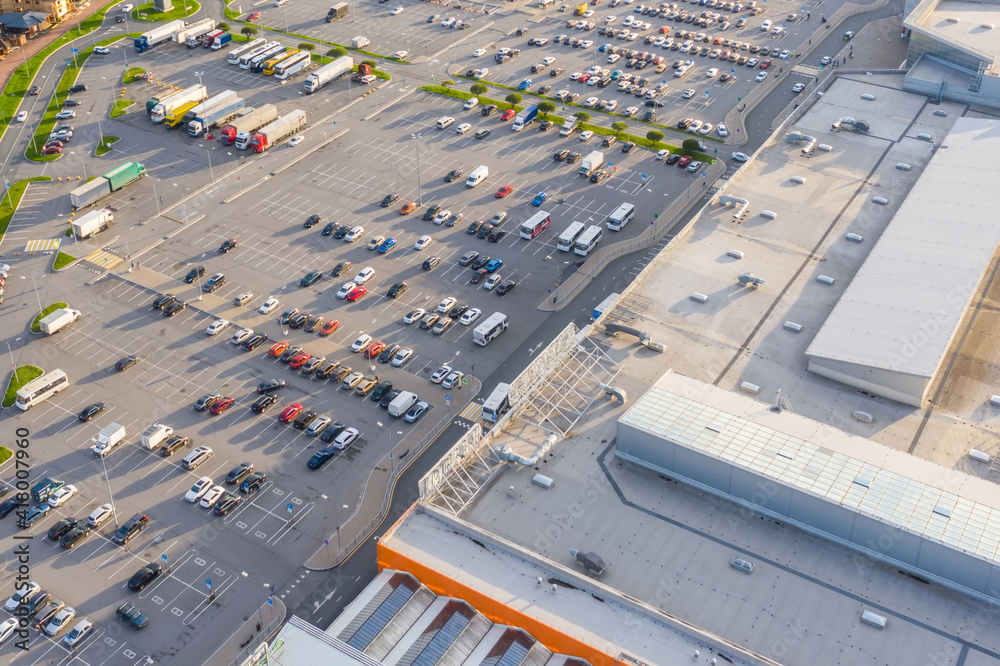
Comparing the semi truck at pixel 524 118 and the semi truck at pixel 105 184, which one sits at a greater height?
the semi truck at pixel 105 184

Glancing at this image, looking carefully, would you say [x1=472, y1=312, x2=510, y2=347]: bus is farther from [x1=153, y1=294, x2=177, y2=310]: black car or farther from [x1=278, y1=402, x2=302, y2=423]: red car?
[x1=153, y1=294, x2=177, y2=310]: black car

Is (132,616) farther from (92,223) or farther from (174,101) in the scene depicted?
(174,101)

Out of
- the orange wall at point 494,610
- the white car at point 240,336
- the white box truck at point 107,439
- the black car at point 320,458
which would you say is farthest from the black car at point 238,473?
the orange wall at point 494,610

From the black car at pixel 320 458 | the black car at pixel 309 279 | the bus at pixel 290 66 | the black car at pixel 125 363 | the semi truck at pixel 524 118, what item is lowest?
the black car at pixel 320 458

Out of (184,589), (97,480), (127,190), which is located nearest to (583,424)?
(184,589)

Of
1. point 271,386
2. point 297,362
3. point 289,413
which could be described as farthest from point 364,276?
point 289,413

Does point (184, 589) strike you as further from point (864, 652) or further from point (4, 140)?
point (4, 140)

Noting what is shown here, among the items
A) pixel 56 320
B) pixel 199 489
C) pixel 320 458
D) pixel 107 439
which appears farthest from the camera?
pixel 56 320

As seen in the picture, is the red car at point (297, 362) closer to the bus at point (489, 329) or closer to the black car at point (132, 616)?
the bus at point (489, 329)
